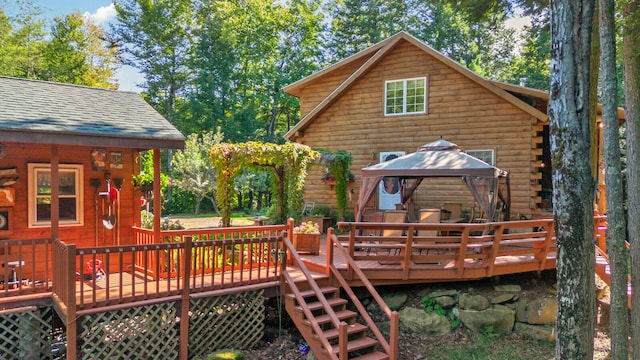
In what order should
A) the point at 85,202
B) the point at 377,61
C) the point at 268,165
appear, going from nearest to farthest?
the point at 85,202, the point at 268,165, the point at 377,61

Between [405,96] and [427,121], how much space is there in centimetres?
113

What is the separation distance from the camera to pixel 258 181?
82.6 ft

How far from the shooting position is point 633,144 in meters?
6.18

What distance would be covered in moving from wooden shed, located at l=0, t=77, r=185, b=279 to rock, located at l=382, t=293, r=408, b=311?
4664 millimetres

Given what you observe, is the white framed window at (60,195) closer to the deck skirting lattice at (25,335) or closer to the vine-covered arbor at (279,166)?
the deck skirting lattice at (25,335)

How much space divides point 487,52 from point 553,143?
108 ft

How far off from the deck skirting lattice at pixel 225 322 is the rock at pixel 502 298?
4.04 metres

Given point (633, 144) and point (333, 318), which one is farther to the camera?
point (633, 144)

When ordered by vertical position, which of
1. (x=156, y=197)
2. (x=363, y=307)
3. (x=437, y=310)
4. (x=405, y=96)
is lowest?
(x=437, y=310)

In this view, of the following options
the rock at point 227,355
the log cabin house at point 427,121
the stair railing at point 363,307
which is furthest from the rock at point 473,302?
the log cabin house at point 427,121

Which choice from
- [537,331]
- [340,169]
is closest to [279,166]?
[340,169]

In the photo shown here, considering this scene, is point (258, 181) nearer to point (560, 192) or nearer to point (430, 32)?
point (430, 32)

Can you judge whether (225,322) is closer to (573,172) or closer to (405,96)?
(573,172)

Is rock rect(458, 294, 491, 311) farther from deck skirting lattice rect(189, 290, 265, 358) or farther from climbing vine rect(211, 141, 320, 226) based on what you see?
climbing vine rect(211, 141, 320, 226)
